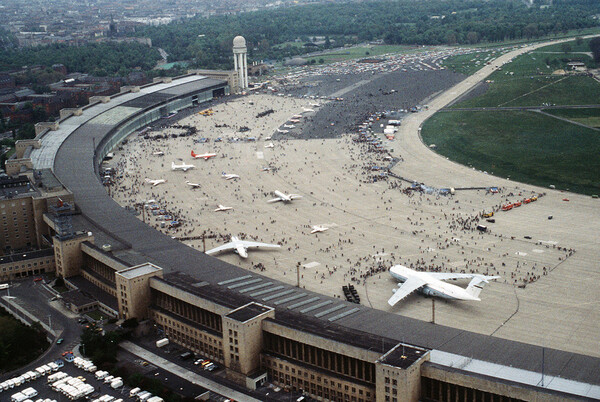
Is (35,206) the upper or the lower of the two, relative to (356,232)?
upper

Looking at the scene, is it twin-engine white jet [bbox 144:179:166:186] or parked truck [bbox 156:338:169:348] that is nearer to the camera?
parked truck [bbox 156:338:169:348]

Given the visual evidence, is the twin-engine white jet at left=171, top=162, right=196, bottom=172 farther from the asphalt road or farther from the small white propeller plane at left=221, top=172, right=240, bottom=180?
the asphalt road

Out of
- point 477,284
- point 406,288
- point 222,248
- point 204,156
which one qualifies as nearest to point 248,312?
point 406,288

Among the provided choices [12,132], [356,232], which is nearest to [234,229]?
[356,232]

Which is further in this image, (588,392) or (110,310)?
(110,310)

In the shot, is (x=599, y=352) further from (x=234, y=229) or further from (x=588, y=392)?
(x=234, y=229)

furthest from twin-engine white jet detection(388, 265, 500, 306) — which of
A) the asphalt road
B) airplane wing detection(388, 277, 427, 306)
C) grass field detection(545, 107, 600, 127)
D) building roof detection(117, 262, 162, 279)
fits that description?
grass field detection(545, 107, 600, 127)

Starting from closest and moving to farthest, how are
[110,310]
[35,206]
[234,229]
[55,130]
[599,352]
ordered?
[599,352] < [110,310] < [35,206] < [234,229] < [55,130]
